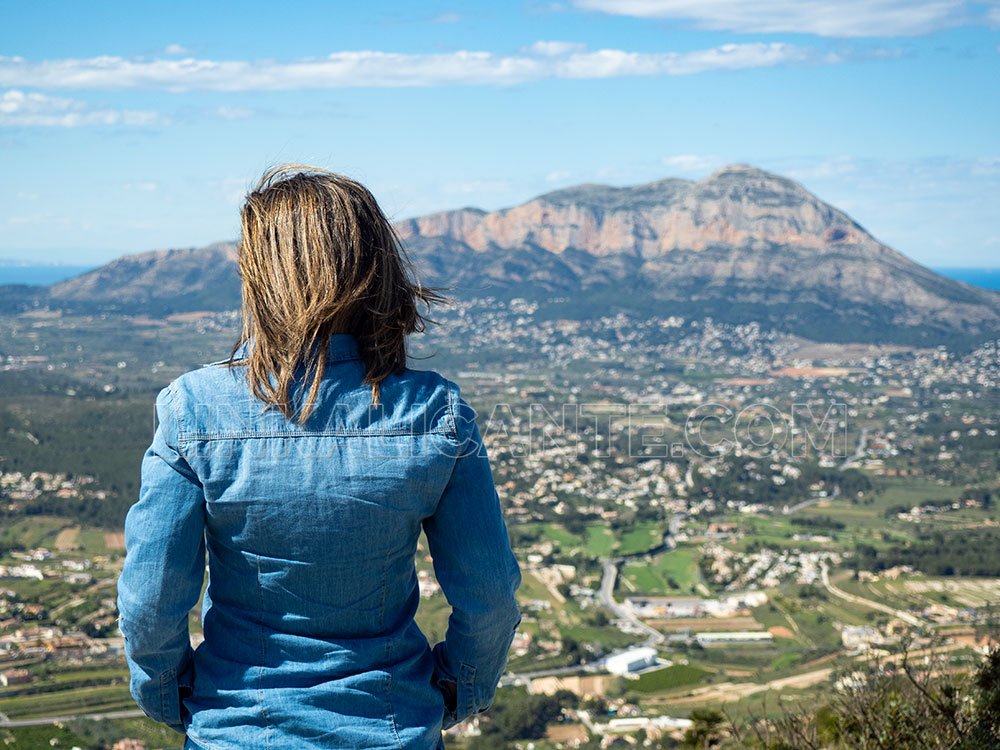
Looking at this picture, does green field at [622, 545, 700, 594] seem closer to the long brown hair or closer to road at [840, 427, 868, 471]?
road at [840, 427, 868, 471]

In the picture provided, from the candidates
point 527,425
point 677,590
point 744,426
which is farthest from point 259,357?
point 744,426

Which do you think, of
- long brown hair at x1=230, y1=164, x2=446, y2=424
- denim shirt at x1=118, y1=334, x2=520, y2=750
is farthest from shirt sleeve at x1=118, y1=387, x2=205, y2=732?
long brown hair at x1=230, y1=164, x2=446, y2=424

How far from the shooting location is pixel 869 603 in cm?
1675

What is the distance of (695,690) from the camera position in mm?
12797

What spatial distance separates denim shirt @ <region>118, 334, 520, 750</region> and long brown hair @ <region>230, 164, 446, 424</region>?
20 millimetres

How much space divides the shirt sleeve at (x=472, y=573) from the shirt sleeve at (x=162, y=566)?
0.28 m

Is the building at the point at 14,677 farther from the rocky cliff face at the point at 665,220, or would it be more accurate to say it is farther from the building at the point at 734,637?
the rocky cliff face at the point at 665,220

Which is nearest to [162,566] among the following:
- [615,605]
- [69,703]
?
[69,703]

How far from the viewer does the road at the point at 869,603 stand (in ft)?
49.0

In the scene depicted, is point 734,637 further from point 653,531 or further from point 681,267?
point 681,267

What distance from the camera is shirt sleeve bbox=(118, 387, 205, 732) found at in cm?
101

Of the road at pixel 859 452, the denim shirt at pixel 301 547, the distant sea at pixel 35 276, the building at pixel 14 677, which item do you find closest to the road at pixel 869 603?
the road at pixel 859 452

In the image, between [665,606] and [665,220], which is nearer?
[665,606]

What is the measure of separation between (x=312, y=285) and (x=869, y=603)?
17883mm
